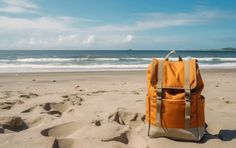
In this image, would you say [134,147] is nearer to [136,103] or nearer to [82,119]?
[82,119]

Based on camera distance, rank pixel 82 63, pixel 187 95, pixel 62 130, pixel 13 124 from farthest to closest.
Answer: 1. pixel 82 63
2. pixel 13 124
3. pixel 62 130
4. pixel 187 95

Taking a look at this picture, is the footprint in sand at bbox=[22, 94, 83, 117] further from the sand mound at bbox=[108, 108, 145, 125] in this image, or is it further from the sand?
the sand mound at bbox=[108, 108, 145, 125]

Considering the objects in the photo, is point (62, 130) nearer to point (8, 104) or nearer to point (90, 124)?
point (90, 124)

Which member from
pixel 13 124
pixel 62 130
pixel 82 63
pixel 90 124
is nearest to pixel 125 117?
pixel 90 124

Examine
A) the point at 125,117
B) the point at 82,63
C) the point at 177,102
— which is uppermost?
the point at 177,102

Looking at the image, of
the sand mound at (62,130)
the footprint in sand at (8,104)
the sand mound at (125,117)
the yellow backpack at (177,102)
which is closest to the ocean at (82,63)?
the yellow backpack at (177,102)

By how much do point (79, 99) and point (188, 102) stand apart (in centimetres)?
291

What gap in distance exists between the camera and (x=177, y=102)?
9.62ft

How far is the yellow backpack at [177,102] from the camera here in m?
2.94

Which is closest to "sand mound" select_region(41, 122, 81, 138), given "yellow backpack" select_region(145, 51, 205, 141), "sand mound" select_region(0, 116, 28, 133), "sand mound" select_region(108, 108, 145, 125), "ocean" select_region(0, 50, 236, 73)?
"sand mound" select_region(0, 116, 28, 133)

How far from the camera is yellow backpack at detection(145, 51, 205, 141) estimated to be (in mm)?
2939

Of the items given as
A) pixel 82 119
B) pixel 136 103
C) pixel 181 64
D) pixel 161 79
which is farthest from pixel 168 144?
pixel 136 103

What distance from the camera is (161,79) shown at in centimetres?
308

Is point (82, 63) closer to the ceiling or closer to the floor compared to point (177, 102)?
closer to the floor
